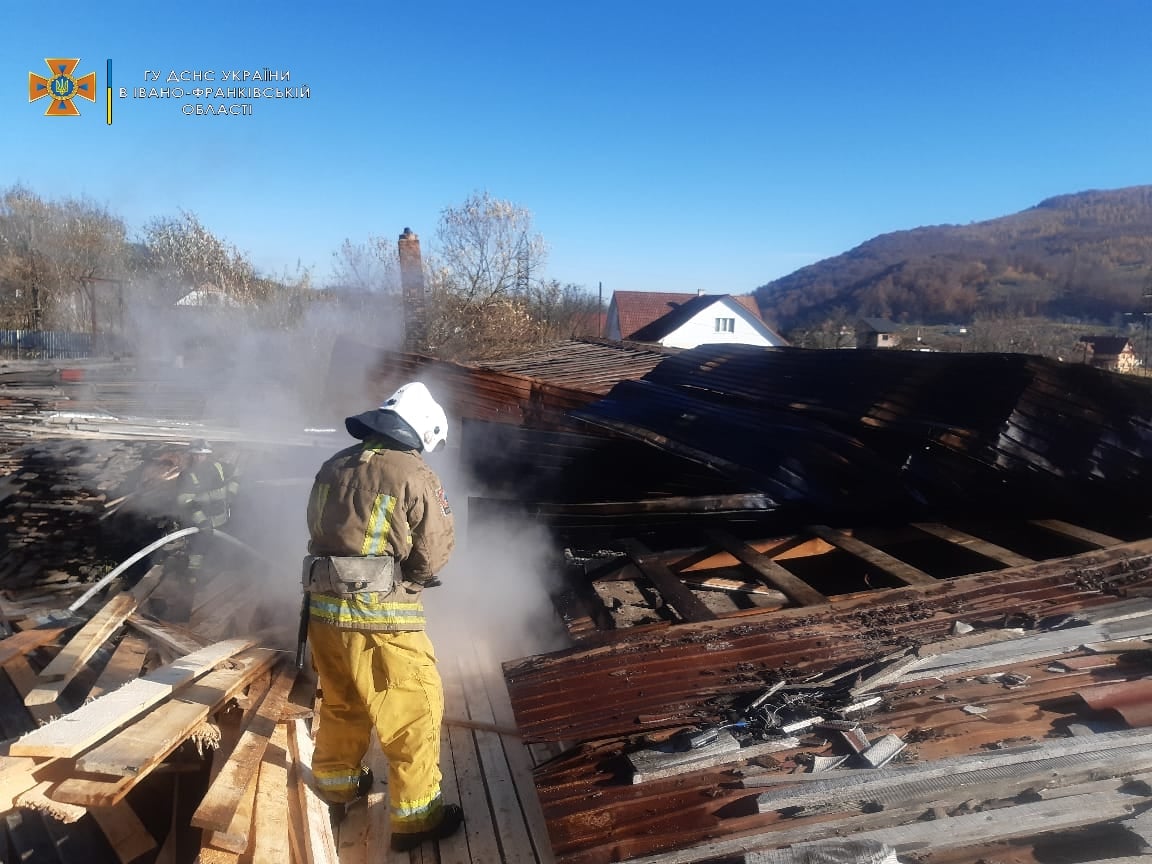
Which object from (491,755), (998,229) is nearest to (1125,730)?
(491,755)

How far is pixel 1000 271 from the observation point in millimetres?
63562

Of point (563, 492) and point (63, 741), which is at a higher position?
point (563, 492)

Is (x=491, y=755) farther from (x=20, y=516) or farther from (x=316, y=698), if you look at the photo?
(x=20, y=516)

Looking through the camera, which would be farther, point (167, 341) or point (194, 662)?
point (167, 341)

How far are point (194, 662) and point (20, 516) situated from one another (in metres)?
4.99

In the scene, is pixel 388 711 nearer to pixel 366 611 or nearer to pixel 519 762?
pixel 366 611

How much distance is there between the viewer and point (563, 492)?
4.65 meters


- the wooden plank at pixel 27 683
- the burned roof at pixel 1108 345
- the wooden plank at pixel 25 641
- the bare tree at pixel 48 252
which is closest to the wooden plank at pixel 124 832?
the wooden plank at pixel 27 683

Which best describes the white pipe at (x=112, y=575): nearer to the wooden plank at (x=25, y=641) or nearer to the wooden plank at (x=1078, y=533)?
the wooden plank at (x=25, y=641)

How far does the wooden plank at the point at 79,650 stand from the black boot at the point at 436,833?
194 cm

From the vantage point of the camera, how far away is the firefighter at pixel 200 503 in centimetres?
544

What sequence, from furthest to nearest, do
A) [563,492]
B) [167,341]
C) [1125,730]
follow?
[167,341] → [563,492] → [1125,730]

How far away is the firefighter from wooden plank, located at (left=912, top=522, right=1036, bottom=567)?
5.11m

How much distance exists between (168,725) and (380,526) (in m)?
0.99
